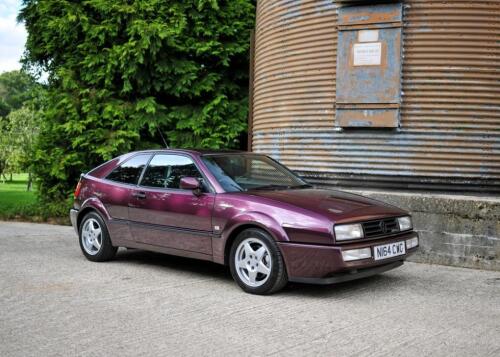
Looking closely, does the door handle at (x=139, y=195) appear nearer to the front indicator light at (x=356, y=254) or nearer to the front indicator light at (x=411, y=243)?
the front indicator light at (x=356, y=254)

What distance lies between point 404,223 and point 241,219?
5.69ft

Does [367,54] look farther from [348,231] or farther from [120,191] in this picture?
[120,191]

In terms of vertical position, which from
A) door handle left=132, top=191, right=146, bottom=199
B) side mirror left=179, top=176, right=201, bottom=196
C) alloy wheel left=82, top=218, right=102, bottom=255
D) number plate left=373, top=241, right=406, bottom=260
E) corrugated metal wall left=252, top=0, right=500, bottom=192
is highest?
corrugated metal wall left=252, top=0, right=500, bottom=192

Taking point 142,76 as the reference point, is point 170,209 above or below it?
below

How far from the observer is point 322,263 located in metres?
5.30

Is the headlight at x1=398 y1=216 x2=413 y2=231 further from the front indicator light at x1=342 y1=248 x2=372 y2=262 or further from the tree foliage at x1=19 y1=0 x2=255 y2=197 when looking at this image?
the tree foliage at x1=19 y1=0 x2=255 y2=197

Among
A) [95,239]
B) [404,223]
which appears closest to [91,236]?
[95,239]

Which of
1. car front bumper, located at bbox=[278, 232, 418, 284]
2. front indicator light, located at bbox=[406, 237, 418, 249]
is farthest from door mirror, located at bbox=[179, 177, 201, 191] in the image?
front indicator light, located at bbox=[406, 237, 418, 249]

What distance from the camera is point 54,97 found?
1294 centimetres

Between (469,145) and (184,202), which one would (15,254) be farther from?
(469,145)

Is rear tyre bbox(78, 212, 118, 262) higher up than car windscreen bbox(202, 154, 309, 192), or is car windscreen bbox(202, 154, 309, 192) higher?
car windscreen bbox(202, 154, 309, 192)

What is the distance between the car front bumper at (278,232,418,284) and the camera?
17.3 feet

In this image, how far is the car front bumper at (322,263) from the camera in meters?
5.26

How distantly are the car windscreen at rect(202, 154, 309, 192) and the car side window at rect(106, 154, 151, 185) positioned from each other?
102 centimetres
